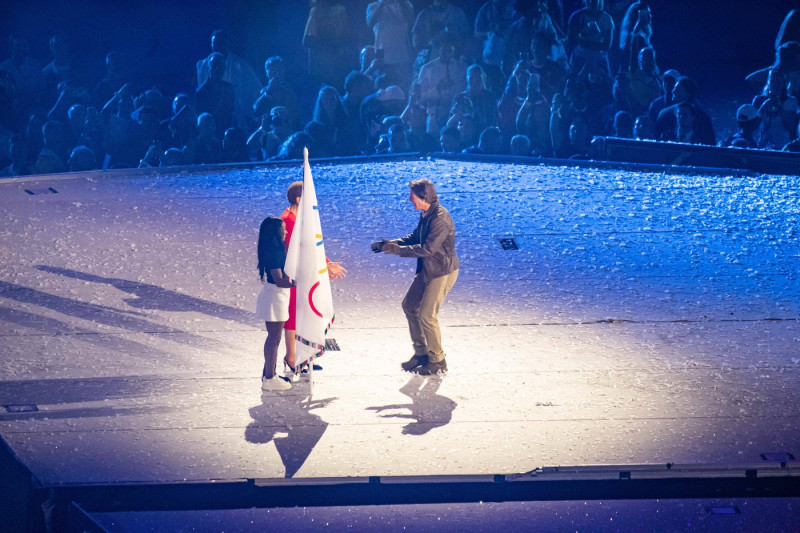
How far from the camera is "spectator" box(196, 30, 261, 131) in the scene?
13109mm

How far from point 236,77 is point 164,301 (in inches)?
248

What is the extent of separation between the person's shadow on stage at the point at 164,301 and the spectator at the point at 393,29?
6.30 m

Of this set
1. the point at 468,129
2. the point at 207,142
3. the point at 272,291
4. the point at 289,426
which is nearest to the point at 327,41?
the point at 207,142

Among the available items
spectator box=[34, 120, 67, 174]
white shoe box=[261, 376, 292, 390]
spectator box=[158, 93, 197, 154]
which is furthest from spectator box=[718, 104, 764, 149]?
spectator box=[34, 120, 67, 174]

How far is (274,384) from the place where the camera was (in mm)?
5957

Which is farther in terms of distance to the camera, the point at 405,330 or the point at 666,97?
the point at 666,97

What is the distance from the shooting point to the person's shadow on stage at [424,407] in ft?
17.8

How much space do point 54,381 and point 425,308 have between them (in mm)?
2527

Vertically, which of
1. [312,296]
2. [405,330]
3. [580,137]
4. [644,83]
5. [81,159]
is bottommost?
[405,330]

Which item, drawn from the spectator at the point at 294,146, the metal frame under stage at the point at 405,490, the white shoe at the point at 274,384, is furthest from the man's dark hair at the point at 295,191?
the spectator at the point at 294,146

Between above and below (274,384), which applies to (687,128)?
above

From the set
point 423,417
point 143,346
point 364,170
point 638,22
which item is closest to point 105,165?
point 364,170

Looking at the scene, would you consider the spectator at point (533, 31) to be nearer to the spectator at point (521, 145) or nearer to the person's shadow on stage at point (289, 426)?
the spectator at point (521, 145)

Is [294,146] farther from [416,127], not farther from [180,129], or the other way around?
[416,127]
